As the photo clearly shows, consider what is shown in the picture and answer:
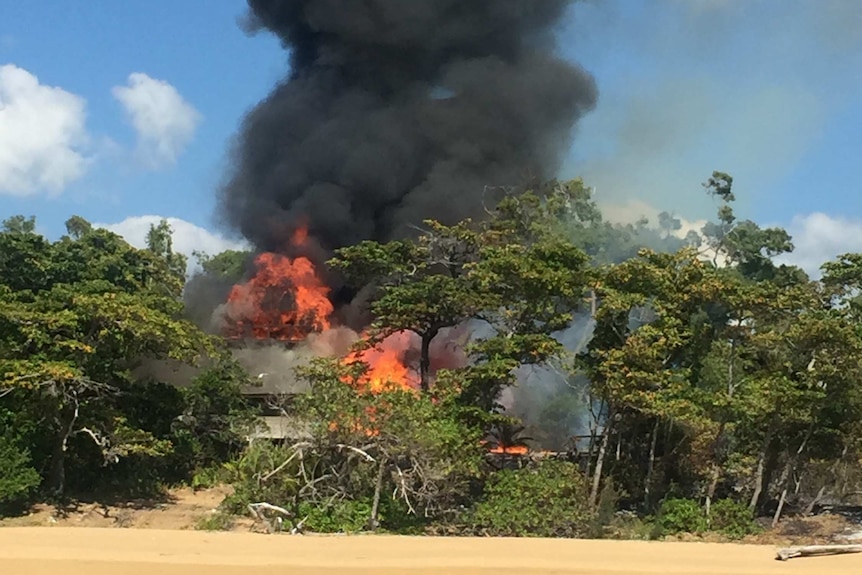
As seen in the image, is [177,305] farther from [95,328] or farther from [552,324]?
[552,324]

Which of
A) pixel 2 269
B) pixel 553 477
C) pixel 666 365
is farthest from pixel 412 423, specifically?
pixel 2 269

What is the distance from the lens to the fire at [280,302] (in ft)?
98.1

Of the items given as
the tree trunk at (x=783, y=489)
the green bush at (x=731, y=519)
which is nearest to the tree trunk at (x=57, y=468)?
the green bush at (x=731, y=519)

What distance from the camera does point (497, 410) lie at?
70.7 ft

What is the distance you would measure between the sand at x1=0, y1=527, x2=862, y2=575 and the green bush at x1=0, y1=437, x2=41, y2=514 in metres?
3.38

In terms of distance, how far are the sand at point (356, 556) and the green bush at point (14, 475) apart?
3.38m

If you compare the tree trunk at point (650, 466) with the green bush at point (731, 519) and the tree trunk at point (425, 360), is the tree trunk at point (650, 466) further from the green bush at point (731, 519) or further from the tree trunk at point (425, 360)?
the tree trunk at point (425, 360)

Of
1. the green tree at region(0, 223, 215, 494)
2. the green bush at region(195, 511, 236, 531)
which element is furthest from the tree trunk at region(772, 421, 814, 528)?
the green tree at region(0, 223, 215, 494)

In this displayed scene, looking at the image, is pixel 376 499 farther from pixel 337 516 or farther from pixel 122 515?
pixel 122 515

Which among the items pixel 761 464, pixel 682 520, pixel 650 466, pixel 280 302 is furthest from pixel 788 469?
pixel 280 302

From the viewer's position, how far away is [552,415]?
30.8 meters

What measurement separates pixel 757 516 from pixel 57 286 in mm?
17430

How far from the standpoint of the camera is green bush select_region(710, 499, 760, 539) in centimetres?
1872

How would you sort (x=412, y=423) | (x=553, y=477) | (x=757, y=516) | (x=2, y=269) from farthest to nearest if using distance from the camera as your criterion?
(x=2, y=269) < (x=757, y=516) < (x=553, y=477) < (x=412, y=423)
